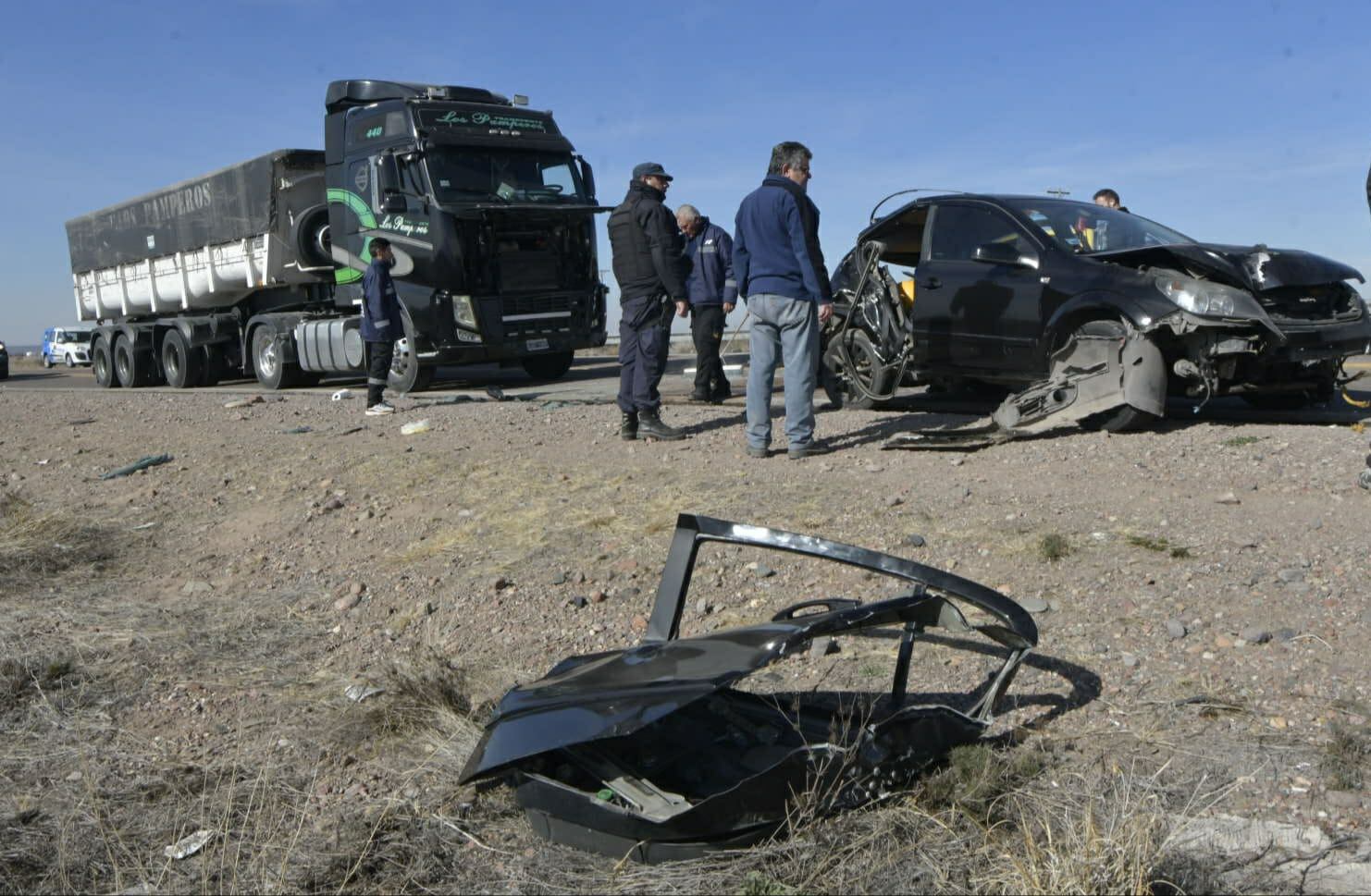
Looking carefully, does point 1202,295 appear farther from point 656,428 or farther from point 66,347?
point 66,347

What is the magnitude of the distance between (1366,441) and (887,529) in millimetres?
2814

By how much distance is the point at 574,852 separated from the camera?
2807mm

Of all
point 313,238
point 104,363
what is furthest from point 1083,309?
point 104,363

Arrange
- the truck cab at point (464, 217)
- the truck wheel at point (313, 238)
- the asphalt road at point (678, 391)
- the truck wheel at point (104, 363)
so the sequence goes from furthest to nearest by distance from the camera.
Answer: the truck wheel at point (104, 363) → the truck wheel at point (313, 238) → the truck cab at point (464, 217) → the asphalt road at point (678, 391)

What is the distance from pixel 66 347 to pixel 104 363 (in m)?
16.3

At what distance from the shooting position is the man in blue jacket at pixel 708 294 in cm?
1022

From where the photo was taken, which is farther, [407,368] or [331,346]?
[331,346]

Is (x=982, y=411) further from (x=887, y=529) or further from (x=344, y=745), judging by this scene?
(x=344, y=745)

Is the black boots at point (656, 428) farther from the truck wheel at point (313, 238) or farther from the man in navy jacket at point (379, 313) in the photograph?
the truck wheel at point (313, 238)

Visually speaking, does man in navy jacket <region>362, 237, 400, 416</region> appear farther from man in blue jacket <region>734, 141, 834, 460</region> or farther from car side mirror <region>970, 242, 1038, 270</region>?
car side mirror <region>970, 242, 1038, 270</region>

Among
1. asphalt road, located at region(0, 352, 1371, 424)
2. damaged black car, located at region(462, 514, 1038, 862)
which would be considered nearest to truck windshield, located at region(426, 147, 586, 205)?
asphalt road, located at region(0, 352, 1371, 424)

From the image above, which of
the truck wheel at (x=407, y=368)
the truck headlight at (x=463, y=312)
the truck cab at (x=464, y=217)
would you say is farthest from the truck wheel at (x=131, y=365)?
the truck headlight at (x=463, y=312)

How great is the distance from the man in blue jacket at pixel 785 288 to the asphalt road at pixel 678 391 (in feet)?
7.33

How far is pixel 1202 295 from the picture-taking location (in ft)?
21.7
